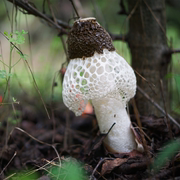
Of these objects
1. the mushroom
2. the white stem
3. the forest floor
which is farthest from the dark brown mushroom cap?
the forest floor

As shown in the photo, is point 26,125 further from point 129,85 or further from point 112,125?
point 129,85

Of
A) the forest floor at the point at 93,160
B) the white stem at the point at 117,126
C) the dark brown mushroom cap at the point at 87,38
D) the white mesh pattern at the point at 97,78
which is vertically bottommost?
the forest floor at the point at 93,160

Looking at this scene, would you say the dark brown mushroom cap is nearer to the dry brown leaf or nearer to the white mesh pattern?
the white mesh pattern

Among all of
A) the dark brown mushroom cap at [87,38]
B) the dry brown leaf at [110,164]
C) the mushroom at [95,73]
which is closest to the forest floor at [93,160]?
the dry brown leaf at [110,164]

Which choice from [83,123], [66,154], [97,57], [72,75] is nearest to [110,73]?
[97,57]

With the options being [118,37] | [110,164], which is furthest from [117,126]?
[118,37]

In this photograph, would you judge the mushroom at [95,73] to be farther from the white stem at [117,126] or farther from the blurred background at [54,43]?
the blurred background at [54,43]
